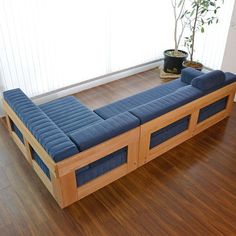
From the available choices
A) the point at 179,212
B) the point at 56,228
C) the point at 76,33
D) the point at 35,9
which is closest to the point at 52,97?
the point at 76,33

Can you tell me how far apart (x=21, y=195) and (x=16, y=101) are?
874 millimetres

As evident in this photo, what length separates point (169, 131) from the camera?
2.91 m

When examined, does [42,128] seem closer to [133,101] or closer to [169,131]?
[133,101]

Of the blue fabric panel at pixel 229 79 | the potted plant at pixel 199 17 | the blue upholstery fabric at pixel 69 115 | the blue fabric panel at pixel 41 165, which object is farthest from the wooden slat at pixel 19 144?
the potted plant at pixel 199 17

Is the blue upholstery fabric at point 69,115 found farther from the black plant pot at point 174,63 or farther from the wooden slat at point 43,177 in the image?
the black plant pot at point 174,63

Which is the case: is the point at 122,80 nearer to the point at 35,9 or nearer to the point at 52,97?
the point at 52,97

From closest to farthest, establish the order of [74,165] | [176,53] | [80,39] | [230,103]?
[74,165], [230,103], [80,39], [176,53]

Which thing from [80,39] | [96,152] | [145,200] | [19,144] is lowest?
[145,200]

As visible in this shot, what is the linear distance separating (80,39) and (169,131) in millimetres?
1745

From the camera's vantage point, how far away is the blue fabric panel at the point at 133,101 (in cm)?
297

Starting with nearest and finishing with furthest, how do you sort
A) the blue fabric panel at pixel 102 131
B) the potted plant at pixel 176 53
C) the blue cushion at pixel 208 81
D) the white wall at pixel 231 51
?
the blue fabric panel at pixel 102 131 → the blue cushion at pixel 208 81 → the white wall at pixel 231 51 → the potted plant at pixel 176 53

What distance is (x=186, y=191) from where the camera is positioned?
2.55 m

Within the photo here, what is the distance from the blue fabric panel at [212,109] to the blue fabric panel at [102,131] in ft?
→ 3.52

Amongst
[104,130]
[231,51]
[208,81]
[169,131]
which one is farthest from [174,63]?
[104,130]
